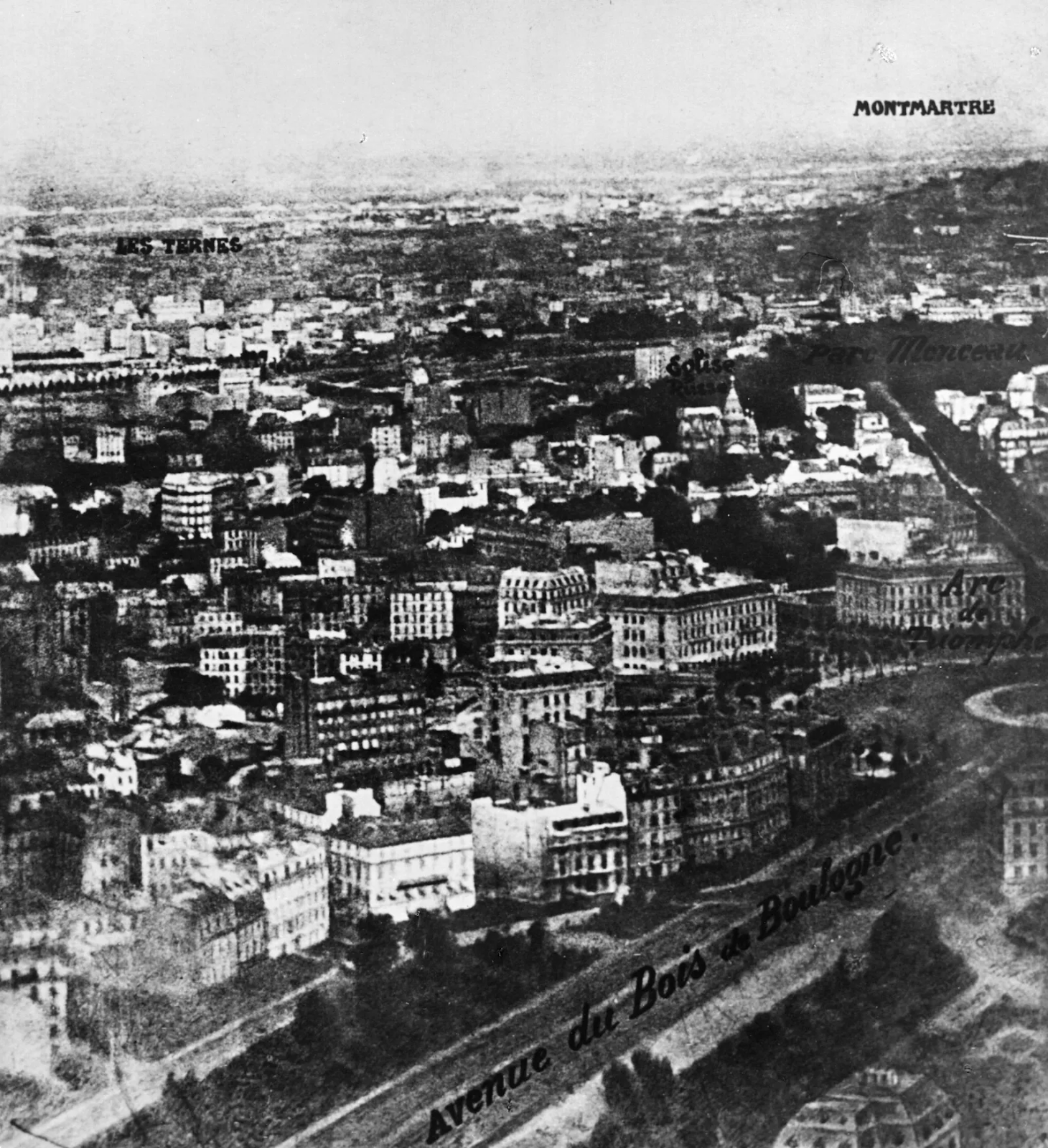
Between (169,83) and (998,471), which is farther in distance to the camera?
(998,471)

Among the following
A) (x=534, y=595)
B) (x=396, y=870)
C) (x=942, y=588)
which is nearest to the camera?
(x=396, y=870)

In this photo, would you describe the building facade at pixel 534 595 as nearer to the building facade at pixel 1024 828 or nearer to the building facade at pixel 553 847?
the building facade at pixel 553 847

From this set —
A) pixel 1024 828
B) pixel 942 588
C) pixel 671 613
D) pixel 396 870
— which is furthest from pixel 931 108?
pixel 396 870

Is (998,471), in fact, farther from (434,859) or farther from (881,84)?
(434,859)

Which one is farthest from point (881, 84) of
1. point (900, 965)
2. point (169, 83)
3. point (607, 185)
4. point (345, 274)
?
point (900, 965)

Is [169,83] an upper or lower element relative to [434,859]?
upper

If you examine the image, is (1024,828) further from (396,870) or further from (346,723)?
(346,723)

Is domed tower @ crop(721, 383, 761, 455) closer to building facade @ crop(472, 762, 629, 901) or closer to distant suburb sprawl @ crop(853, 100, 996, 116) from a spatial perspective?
distant suburb sprawl @ crop(853, 100, 996, 116)

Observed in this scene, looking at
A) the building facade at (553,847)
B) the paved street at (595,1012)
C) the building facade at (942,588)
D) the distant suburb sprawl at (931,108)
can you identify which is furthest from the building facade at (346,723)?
the distant suburb sprawl at (931,108)
